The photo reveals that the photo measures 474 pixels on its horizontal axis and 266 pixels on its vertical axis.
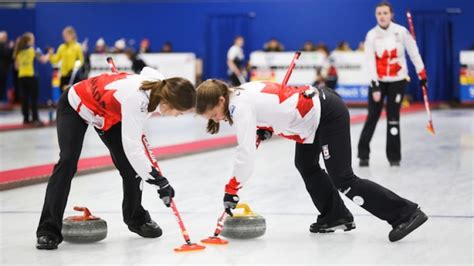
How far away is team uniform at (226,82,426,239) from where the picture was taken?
16.4 ft

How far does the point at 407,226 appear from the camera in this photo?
17.3ft

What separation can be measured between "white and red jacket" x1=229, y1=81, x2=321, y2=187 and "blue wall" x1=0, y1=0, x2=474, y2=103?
18735mm

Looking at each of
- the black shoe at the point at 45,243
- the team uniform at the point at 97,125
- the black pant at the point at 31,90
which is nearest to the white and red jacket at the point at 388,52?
the team uniform at the point at 97,125

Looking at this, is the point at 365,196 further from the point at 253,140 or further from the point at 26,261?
the point at 26,261

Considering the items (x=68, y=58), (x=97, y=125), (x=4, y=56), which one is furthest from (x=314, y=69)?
(x=97, y=125)

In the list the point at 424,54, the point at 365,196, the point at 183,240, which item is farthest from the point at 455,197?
the point at 424,54

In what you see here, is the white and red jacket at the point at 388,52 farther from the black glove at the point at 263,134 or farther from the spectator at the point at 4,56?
the spectator at the point at 4,56

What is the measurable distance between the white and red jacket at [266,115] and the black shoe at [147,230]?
852 millimetres

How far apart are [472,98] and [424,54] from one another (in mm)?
2131

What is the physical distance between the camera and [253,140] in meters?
4.90

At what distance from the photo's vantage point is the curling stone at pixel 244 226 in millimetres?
5453

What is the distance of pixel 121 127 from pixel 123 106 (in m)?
0.40

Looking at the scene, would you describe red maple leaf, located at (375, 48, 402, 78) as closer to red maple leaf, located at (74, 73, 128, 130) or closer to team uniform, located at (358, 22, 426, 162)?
team uniform, located at (358, 22, 426, 162)

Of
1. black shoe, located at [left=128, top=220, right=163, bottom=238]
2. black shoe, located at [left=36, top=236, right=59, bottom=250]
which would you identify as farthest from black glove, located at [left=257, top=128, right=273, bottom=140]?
black shoe, located at [left=36, top=236, right=59, bottom=250]
